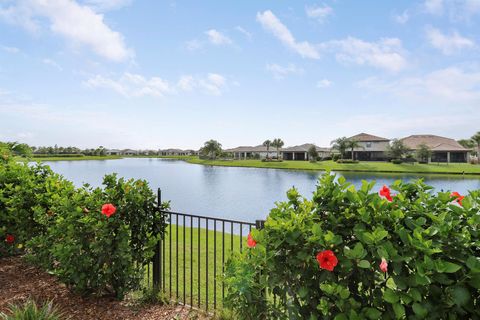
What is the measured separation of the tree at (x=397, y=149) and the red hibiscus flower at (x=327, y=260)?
63693 millimetres

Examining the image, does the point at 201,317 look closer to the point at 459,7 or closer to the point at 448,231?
the point at 448,231

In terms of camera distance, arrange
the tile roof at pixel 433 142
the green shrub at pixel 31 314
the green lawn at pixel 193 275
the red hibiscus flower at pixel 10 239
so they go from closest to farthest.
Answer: the green shrub at pixel 31 314 < the green lawn at pixel 193 275 < the red hibiscus flower at pixel 10 239 < the tile roof at pixel 433 142

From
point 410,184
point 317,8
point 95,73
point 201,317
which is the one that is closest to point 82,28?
point 95,73

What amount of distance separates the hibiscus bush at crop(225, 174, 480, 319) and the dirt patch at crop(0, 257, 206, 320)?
64.5 inches

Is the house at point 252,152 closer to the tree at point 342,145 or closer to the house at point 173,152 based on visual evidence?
the tree at point 342,145

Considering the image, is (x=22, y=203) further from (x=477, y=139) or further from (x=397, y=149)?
(x=477, y=139)

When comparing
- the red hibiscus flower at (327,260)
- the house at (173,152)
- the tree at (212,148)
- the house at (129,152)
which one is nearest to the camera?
the red hibiscus flower at (327,260)

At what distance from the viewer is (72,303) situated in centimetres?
338

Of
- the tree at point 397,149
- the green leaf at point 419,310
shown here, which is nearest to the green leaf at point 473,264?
the green leaf at point 419,310

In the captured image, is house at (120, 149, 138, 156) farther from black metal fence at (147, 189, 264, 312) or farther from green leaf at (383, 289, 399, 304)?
green leaf at (383, 289, 399, 304)

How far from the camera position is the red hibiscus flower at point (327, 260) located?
165 centimetres

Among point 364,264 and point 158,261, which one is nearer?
point 364,264

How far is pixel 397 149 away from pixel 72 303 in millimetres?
63649

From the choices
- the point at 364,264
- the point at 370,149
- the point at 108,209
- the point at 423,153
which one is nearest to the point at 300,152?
the point at 370,149
